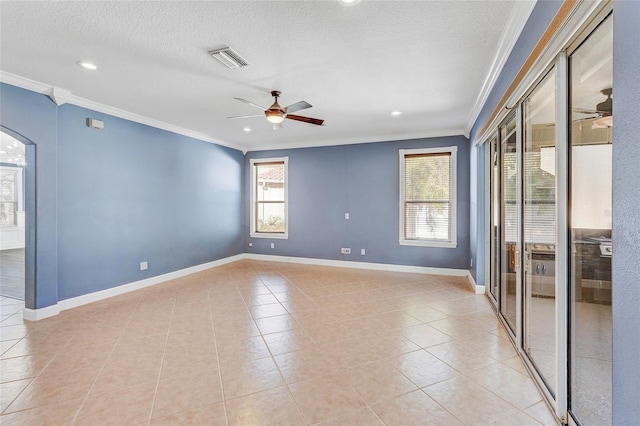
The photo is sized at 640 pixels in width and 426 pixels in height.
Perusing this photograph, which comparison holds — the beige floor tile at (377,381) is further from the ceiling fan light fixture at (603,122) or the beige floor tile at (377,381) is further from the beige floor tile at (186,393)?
the ceiling fan light fixture at (603,122)

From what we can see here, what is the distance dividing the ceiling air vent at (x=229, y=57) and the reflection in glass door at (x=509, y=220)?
8.78 feet

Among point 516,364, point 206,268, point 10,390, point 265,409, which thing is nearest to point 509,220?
point 516,364

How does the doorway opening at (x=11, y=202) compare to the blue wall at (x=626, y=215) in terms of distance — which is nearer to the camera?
the blue wall at (x=626, y=215)

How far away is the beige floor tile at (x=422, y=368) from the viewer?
2361 mm

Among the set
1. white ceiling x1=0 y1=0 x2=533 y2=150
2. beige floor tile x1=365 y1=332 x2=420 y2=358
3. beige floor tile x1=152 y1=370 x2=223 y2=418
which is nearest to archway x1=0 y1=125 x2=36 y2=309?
white ceiling x1=0 y1=0 x2=533 y2=150

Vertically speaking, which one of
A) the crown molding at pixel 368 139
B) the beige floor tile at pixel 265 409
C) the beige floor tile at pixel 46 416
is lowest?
the beige floor tile at pixel 46 416

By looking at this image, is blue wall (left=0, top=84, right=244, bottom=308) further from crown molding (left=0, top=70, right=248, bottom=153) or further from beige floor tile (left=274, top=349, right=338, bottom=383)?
beige floor tile (left=274, top=349, right=338, bottom=383)

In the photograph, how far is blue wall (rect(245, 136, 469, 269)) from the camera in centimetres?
583

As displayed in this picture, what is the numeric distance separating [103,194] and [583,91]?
5376 mm

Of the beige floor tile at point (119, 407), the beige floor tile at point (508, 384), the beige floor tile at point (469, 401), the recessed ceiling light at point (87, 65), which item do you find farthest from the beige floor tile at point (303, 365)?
the recessed ceiling light at point (87, 65)

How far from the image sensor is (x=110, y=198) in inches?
176

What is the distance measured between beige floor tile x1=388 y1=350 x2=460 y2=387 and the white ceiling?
8.94 feet

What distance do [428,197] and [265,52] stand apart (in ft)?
14.2

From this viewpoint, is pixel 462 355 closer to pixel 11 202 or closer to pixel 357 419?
pixel 357 419
